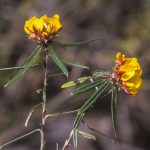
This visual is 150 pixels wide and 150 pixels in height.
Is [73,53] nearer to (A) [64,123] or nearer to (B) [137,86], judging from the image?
(A) [64,123]

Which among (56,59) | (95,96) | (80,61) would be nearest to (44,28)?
(56,59)

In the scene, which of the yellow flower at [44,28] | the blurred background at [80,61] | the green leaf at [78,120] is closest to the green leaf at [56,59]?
the yellow flower at [44,28]

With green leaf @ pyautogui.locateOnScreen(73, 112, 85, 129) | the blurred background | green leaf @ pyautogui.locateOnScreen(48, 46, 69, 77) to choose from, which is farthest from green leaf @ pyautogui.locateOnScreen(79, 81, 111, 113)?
the blurred background

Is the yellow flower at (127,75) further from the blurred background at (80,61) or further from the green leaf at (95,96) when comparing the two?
the blurred background at (80,61)

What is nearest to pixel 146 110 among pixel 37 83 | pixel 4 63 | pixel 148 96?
pixel 148 96

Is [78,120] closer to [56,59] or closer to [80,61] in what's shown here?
[56,59]

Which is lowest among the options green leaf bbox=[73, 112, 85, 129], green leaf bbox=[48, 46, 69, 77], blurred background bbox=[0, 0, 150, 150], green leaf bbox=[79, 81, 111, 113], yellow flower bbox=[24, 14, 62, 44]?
green leaf bbox=[73, 112, 85, 129]

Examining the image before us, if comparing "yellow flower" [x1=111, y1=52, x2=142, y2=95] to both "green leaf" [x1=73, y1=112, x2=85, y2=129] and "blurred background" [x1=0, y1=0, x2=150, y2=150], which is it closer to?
"green leaf" [x1=73, y1=112, x2=85, y2=129]
